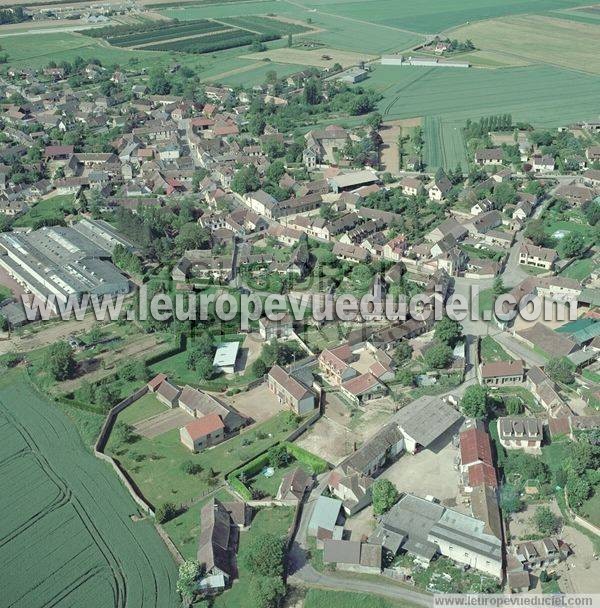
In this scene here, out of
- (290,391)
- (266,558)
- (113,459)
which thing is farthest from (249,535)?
(290,391)

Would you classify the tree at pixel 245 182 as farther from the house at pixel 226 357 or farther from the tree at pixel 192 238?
Answer: the house at pixel 226 357

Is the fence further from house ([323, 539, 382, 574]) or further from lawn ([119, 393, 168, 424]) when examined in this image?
house ([323, 539, 382, 574])

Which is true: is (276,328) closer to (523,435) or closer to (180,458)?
(180,458)

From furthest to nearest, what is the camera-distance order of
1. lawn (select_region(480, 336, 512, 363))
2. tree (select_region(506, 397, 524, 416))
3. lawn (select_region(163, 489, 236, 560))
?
lawn (select_region(480, 336, 512, 363)) < tree (select_region(506, 397, 524, 416)) < lawn (select_region(163, 489, 236, 560))

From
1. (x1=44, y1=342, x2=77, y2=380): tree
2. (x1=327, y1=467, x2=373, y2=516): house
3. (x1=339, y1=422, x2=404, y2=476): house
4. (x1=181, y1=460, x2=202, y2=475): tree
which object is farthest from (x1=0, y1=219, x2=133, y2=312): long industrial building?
(x1=327, y1=467, x2=373, y2=516): house

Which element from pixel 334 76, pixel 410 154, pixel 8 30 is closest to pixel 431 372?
pixel 410 154

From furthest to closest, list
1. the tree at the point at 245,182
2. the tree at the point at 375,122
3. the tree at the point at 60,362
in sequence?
the tree at the point at 375,122, the tree at the point at 245,182, the tree at the point at 60,362

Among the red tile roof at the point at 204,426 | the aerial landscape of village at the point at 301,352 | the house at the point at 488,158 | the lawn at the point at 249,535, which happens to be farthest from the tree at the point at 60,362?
the house at the point at 488,158
